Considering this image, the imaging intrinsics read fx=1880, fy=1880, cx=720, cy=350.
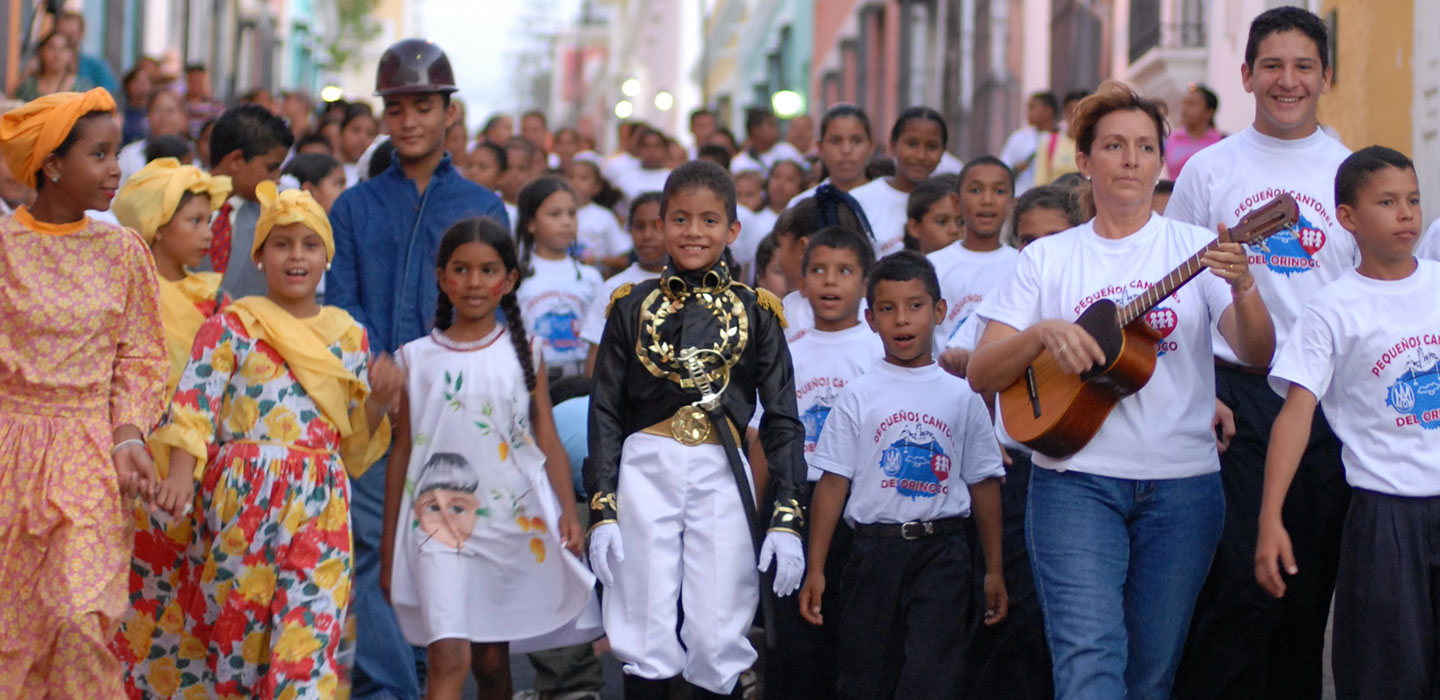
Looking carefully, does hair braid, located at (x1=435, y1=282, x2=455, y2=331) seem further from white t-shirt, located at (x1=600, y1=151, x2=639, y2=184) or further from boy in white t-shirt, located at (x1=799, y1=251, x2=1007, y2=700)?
white t-shirt, located at (x1=600, y1=151, x2=639, y2=184)

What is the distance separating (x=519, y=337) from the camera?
598 cm

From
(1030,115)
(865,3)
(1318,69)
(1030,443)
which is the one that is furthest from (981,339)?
(865,3)

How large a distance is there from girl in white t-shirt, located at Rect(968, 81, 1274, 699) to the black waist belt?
2.25 ft

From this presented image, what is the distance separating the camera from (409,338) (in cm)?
647

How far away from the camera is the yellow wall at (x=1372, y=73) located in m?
10.5

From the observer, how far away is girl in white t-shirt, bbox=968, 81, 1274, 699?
5148 millimetres

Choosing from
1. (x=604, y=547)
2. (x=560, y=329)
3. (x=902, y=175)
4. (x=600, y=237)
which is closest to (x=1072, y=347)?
(x=604, y=547)

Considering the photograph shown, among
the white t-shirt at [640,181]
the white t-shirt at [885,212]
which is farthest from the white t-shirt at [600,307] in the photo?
the white t-shirt at [640,181]

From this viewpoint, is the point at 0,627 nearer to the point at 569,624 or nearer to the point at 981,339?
the point at 569,624

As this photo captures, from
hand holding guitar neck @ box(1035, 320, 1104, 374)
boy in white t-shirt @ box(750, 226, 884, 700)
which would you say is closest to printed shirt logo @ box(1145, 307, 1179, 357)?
hand holding guitar neck @ box(1035, 320, 1104, 374)

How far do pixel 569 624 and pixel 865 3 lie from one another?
26.8 metres

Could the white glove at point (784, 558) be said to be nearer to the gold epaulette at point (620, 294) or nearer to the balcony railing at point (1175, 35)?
the gold epaulette at point (620, 294)

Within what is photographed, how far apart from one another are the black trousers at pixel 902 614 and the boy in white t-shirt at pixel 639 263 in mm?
2374

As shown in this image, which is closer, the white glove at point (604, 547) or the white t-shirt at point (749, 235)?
the white glove at point (604, 547)
